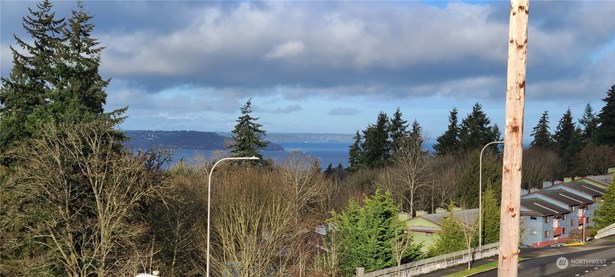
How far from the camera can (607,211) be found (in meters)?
60.2

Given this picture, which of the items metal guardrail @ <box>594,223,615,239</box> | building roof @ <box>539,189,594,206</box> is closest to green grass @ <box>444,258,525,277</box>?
metal guardrail @ <box>594,223,615,239</box>

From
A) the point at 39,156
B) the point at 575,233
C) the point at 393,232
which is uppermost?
the point at 39,156

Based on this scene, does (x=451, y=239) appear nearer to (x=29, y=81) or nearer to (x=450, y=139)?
(x=29, y=81)

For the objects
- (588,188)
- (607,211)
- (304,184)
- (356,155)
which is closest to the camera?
(304,184)

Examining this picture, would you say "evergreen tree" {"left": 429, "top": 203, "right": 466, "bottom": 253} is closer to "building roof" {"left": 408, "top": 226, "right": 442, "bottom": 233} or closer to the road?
the road

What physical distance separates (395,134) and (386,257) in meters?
59.6

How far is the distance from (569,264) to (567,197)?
1654 inches

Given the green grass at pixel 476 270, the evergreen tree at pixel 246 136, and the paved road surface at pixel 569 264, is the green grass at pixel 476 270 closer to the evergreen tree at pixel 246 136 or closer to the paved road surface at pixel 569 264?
the paved road surface at pixel 569 264

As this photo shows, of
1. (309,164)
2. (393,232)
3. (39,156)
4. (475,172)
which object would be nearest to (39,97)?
(39,156)

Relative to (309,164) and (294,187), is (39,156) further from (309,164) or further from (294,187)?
(309,164)

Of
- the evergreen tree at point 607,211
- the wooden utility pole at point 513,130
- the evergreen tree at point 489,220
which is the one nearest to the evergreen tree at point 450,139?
the evergreen tree at point 607,211

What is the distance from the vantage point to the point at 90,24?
39750 millimetres

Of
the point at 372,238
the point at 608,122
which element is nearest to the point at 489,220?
the point at 372,238

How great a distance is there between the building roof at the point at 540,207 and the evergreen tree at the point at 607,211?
5.77 m
